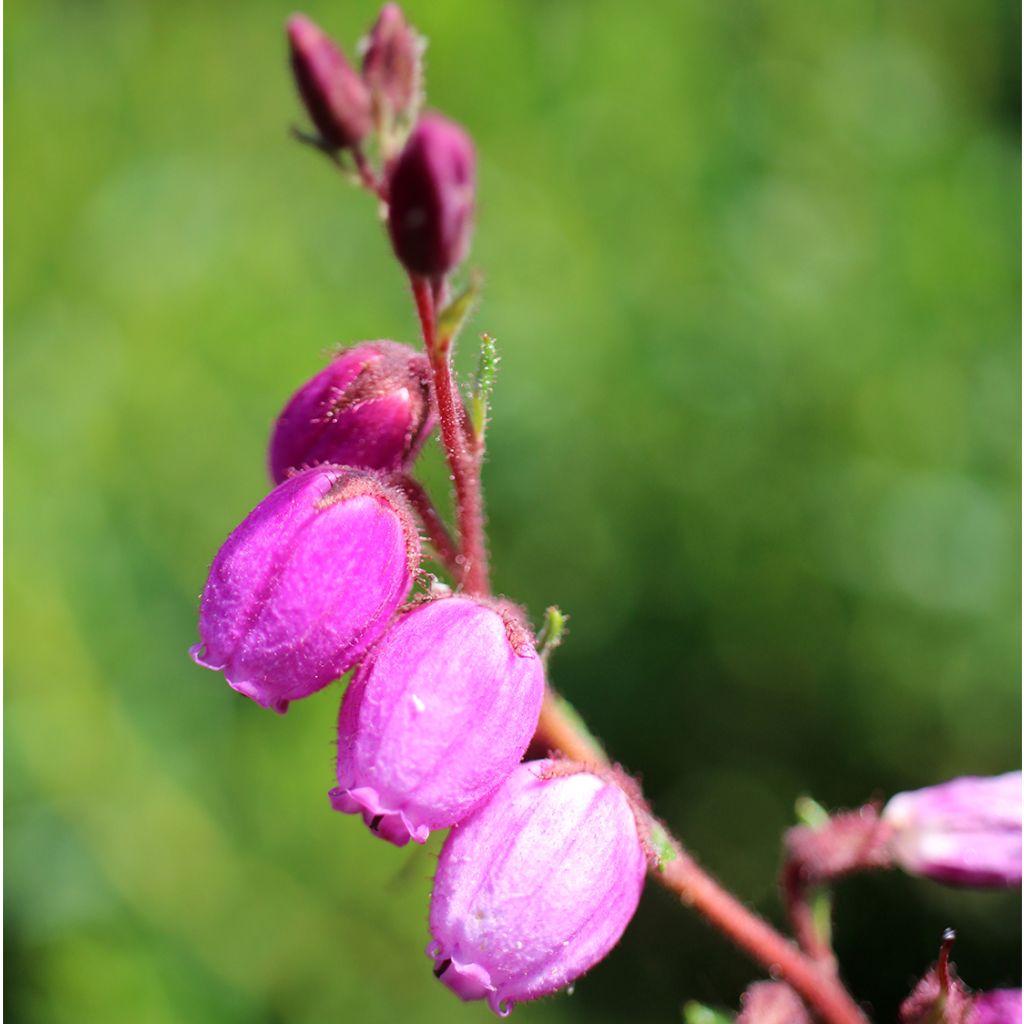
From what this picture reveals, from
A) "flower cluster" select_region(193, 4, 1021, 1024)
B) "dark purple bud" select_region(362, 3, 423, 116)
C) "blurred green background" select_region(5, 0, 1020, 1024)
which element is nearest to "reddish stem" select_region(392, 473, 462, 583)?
"flower cluster" select_region(193, 4, 1021, 1024)

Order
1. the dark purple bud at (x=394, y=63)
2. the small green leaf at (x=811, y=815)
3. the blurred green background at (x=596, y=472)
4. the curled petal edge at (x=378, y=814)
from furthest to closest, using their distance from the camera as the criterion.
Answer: the blurred green background at (x=596, y=472), the small green leaf at (x=811, y=815), the dark purple bud at (x=394, y=63), the curled petal edge at (x=378, y=814)

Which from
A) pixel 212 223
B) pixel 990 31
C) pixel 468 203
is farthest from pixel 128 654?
pixel 990 31

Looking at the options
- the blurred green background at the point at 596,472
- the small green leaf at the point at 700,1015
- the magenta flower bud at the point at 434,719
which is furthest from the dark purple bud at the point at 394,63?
the blurred green background at the point at 596,472

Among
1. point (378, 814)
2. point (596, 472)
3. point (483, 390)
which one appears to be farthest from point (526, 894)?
point (596, 472)

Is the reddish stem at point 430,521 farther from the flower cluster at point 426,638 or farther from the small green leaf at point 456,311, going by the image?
the small green leaf at point 456,311

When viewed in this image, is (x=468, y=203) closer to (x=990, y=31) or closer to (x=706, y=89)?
(x=706, y=89)

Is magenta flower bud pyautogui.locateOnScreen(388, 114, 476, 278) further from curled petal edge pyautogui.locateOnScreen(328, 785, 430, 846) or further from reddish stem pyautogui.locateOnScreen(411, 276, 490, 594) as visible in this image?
curled petal edge pyautogui.locateOnScreen(328, 785, 430, 846)
